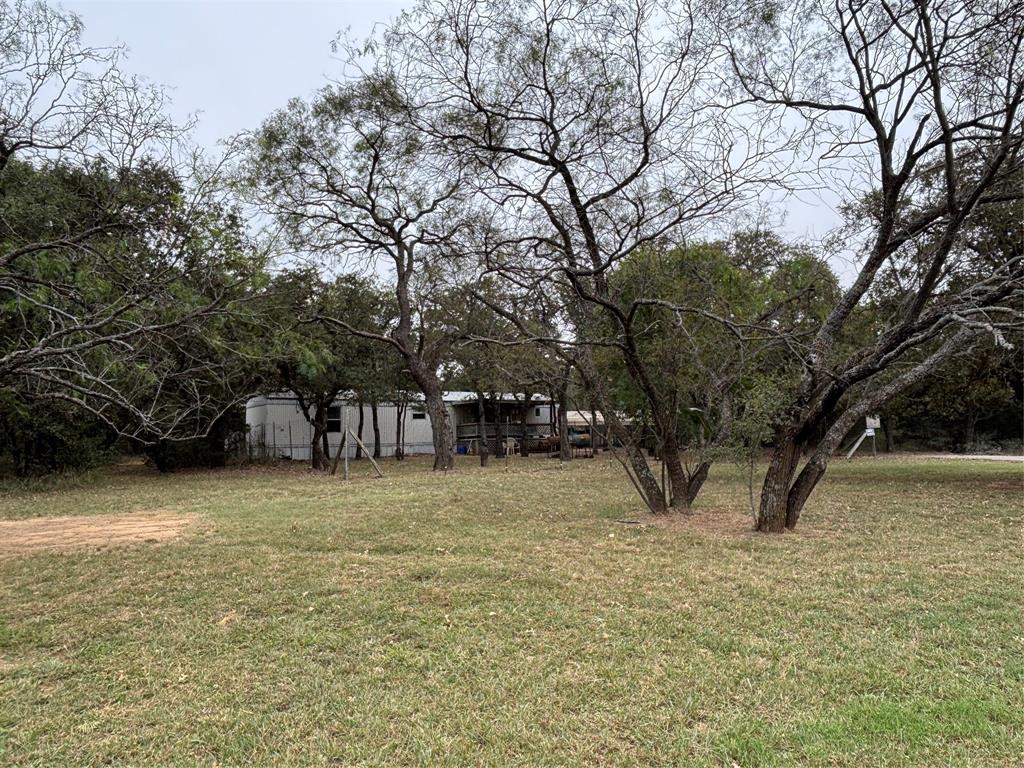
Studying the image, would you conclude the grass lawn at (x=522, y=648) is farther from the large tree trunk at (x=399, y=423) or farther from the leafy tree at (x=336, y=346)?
the large tree trunk at (x=399, y=423)

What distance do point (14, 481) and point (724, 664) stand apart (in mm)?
16469

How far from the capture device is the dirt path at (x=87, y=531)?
7.00 metres

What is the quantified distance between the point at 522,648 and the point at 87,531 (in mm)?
6846

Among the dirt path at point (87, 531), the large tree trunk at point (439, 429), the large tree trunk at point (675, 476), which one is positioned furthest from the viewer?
the large tree trunk at point (439, 429)

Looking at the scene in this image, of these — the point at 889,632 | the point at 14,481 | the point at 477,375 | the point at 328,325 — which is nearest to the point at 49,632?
the point at 889,632

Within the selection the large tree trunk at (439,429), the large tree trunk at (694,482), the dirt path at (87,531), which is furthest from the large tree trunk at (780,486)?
the large tree trunk at (439,429)

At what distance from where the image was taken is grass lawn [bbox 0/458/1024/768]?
264cm

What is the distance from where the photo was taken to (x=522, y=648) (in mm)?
3652

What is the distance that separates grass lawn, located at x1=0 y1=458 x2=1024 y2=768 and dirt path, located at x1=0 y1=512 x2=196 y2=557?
0.55 metres

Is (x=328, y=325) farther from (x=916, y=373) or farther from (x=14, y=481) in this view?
(x=916, y=373)

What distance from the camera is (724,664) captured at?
3.38 meters

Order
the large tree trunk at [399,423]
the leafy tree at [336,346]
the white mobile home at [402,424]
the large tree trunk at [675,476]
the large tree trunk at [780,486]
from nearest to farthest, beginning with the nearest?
the large tree trunk at [780,486]
the large tree trunk at [675,476]
the leafy tree at [336,346]
the white mobile home at [402,424]
the large tree trunk at [399,423]

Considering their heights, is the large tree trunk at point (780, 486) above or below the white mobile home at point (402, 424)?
below

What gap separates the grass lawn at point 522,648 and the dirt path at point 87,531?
1.80ft
